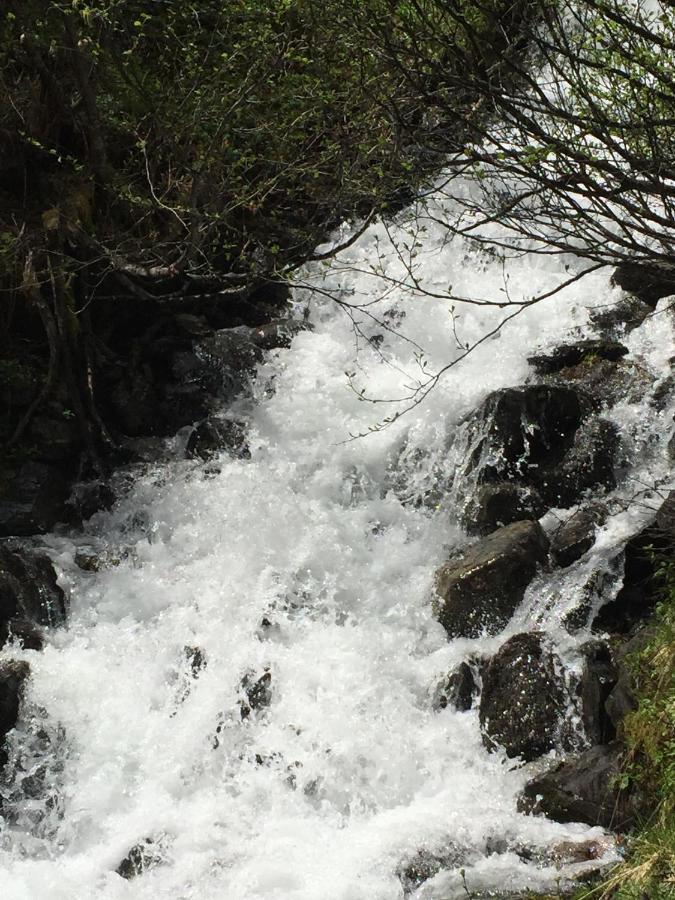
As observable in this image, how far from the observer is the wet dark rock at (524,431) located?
8531 millimetres

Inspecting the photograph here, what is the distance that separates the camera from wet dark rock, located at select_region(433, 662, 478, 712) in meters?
6.91

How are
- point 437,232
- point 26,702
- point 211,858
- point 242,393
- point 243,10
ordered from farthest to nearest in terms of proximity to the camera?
point 437,232 < point 242,393 < point 243,10 < point 26,702 < point 211,858

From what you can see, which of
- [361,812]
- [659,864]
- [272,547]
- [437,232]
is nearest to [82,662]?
[272,547]

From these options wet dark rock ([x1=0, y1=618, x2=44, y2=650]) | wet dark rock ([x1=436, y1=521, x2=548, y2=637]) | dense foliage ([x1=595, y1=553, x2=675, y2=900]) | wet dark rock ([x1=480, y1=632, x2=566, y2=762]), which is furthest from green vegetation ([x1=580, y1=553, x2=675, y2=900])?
wet dark rock ([x1=0, y1=618, x2=44, y2=650])

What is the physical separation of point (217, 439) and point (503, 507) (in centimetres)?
284

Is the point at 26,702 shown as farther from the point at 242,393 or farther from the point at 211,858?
the point at 242,393

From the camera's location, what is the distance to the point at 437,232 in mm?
11812

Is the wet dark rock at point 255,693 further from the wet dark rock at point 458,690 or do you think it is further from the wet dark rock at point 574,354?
the wet dark rock at point 574,354

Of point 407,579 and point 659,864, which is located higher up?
point 407,579

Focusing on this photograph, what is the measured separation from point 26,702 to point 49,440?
2800 mm

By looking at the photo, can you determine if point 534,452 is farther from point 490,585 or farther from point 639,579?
point 639,579

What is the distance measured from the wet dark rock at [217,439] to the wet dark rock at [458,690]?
326cm

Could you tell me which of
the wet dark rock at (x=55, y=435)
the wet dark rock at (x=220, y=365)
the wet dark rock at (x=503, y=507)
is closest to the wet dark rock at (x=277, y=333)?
the wet dark rock at (x=220, y=365)

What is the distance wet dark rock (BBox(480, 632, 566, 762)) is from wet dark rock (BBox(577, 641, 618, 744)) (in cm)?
16
